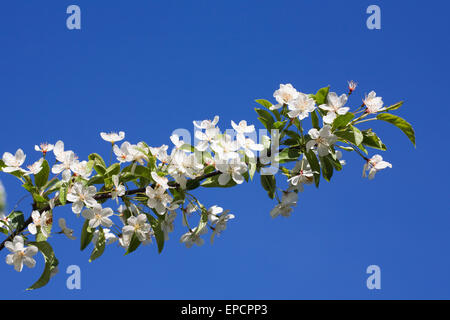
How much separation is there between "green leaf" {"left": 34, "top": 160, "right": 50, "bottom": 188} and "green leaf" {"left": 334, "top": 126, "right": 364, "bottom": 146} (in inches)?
52.0

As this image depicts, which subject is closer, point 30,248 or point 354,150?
point 30,248

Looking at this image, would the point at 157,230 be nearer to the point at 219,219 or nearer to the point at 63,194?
the point at 219,219

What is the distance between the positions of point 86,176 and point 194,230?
0.55 meters

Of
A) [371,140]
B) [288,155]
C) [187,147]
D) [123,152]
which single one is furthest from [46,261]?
[371,140]

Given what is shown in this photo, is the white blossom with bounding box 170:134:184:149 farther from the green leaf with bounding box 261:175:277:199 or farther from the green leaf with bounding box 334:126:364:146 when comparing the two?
the green leaf with bounding box 334:126:364:146

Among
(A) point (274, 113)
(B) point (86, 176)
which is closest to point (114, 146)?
(B) point (86, 176)

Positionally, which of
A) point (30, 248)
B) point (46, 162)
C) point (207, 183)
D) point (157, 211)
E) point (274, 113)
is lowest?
point (30, 248)

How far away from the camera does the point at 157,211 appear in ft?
6.21

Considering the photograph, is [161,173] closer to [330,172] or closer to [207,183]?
[207,183]

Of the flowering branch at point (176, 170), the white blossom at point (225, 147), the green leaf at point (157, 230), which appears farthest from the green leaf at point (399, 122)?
the green leaf at point (157, 230)

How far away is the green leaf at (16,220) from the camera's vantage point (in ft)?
6.56

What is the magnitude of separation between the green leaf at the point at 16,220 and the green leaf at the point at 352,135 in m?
1.49

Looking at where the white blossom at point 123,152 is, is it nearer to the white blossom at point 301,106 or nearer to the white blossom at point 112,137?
the white blossom at point 112,137

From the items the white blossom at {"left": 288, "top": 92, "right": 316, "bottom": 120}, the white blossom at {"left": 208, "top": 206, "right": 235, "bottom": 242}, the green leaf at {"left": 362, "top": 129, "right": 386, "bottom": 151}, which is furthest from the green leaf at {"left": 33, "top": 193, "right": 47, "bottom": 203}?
the green leaf at {"left": 362, "top": 129, "right": 386, "bottom": 151}
